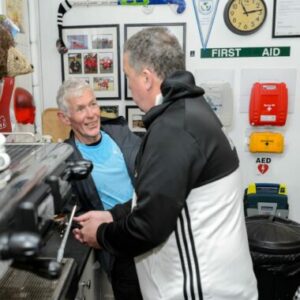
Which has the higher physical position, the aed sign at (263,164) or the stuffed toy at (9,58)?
the stuffed toy at (9,58)

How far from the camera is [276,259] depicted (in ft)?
6.79

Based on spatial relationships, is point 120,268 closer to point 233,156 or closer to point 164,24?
point 233,156

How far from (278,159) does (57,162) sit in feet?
7.33

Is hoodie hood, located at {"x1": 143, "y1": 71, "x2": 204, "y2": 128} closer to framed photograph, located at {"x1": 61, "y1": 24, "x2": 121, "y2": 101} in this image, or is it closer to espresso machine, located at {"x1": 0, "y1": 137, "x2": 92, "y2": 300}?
espresso machine, located at {"x1": 0, "y1": 137, "x2": 92, "y2": 300}

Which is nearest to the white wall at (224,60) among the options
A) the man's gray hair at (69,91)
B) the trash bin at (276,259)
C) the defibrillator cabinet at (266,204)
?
the defibrillator cabinet at (266,204)

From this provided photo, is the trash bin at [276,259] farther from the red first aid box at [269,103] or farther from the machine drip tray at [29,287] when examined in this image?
the machine drip tray at [29,287]

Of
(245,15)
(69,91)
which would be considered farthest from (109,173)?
(245,15)

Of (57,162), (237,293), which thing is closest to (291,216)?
(237,293)

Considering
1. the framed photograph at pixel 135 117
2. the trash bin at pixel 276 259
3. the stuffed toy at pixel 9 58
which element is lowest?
the trash bin at pixel 276 259

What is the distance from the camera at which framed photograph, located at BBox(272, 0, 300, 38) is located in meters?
2.61

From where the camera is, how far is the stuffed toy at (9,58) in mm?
1250

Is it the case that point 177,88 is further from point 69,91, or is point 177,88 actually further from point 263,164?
point 263,164

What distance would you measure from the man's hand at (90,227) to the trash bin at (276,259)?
1.11m

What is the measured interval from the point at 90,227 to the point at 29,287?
0.26 m
